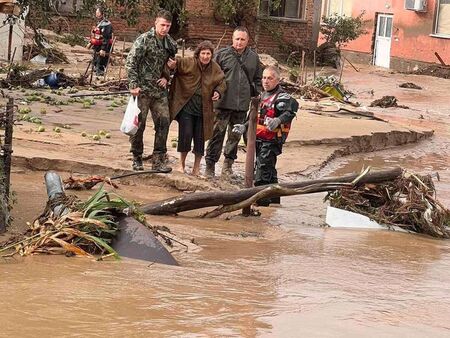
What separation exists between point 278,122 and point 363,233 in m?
1.44

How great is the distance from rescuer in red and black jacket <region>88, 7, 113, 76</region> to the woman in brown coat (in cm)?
1279

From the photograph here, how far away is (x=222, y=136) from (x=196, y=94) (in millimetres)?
651

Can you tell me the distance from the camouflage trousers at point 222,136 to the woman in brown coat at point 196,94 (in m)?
0.17

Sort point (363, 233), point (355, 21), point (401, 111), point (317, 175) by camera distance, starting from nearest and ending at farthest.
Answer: point (363, 233), point (317, 175), point (401, 111), point (355, 21)

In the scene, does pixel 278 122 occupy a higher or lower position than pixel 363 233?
higher

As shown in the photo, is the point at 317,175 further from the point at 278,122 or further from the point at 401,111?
the point at 401,111

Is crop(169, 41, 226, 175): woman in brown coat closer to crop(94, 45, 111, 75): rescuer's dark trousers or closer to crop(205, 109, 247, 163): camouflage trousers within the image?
crop(205, 109, 247, 163): camouflage trousers

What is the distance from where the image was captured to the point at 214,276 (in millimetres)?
6805

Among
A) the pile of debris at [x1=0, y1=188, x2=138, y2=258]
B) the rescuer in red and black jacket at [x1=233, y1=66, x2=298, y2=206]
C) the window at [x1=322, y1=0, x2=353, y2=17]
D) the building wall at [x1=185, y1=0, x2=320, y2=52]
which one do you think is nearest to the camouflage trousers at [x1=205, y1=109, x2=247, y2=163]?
the rescuer in red and black jacket at [x1=233, y1=66, x2=298, y2=206]

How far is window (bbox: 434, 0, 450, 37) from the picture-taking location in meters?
35.1

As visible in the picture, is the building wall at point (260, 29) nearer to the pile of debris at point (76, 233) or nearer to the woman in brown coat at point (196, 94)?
the woman in brown coat at point (196, 94)

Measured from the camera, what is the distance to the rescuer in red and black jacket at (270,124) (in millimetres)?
9922

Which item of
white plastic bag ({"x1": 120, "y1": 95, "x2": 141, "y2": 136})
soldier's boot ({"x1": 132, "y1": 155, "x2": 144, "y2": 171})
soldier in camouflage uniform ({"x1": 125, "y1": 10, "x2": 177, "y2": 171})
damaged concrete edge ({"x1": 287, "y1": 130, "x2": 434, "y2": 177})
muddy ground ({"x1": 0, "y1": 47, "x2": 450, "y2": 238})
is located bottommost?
damaged concrete edge ({"x1": 287, "y1": 130, "x2": 434, "y2": 177})

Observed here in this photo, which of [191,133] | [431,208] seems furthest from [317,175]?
[431,208]
